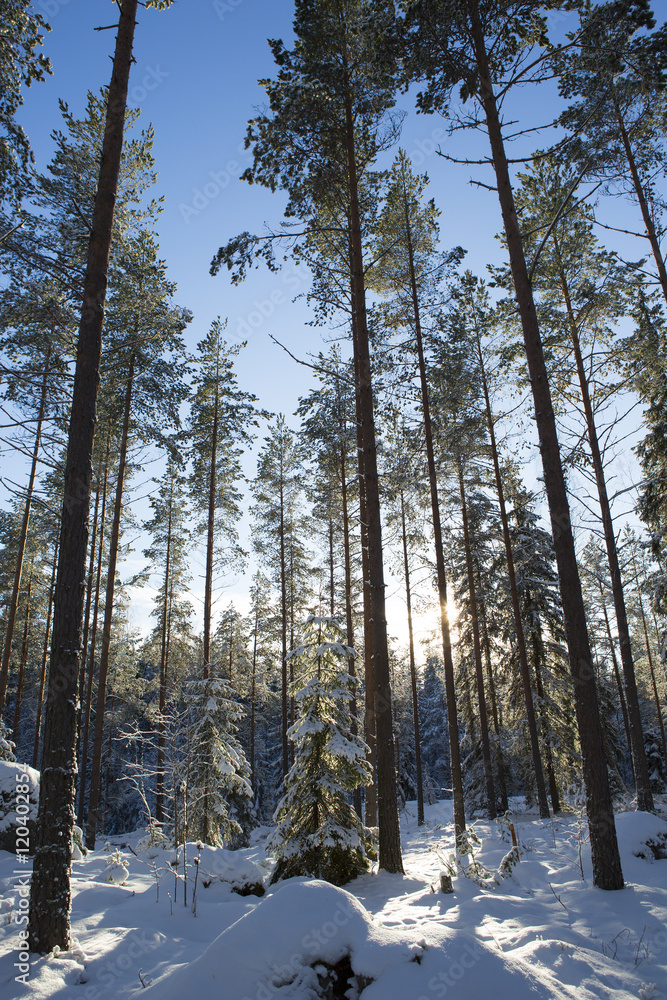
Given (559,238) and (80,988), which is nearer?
(80,988)

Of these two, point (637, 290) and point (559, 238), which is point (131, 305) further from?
point (637, 290)

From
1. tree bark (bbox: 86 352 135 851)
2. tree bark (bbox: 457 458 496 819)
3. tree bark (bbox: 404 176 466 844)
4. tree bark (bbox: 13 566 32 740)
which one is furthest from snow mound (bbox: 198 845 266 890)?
tree bark (bbox: 13 566 32 740)

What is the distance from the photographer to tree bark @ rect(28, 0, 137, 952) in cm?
476

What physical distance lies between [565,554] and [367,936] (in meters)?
5.25

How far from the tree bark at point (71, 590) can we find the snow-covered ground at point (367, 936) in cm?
48

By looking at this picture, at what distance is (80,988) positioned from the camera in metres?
4.09

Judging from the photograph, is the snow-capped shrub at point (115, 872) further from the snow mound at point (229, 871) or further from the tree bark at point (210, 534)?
the tree bark at point (210, 534)

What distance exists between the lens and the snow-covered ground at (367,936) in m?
3.35

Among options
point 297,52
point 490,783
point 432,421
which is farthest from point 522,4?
point 490,783

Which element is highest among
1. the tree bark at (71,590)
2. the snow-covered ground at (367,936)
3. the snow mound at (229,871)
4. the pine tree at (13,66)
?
the pine tree at (13,66)

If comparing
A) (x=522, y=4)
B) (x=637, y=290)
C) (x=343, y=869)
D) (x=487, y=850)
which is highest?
(x=522, y=4)

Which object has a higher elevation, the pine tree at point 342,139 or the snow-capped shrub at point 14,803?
the pine tree at point 342,139

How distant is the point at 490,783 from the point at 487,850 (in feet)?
23.6

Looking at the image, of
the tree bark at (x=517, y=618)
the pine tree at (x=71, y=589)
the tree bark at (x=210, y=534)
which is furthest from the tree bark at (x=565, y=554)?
the tree bark at (x=210, y=534)
